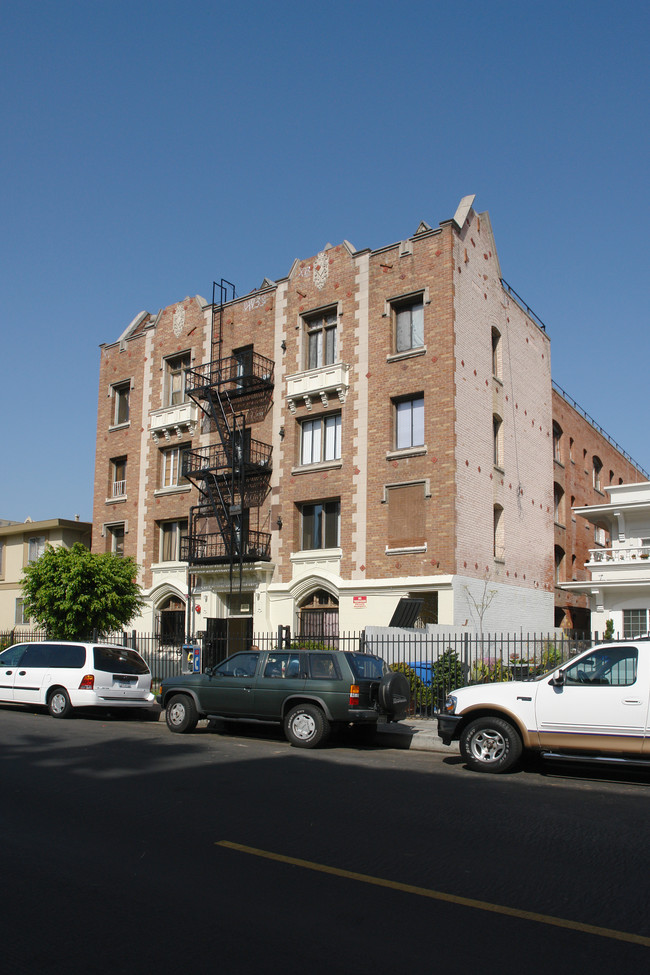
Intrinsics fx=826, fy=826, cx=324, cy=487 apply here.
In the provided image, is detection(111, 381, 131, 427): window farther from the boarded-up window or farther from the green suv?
the green suv

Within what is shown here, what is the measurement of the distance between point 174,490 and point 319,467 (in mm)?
6865

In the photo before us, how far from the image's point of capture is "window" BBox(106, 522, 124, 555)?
109 feet

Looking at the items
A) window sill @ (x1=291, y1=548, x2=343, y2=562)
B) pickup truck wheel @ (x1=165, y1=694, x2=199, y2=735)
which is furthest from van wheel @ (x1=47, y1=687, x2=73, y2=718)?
window sill @ (x1=291, y1=548, x2=343, y2=562)

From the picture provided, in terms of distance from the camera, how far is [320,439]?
1075 inches

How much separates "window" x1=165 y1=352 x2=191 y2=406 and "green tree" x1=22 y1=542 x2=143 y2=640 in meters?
8.20

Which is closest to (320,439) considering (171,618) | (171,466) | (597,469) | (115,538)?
(171,466)

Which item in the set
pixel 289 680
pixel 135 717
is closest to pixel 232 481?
pixel 135 717

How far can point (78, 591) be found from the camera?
25188 millimetres

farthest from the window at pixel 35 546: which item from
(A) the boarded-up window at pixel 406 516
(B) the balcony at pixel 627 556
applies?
(B) the balcony at pixel 627 556

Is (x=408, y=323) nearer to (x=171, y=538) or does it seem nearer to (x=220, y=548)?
(x=220, y=548)

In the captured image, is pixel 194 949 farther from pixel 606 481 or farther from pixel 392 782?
→ pixel 606 481

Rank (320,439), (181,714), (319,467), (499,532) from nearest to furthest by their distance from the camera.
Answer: (181,714)
(319,467)
(499,532)
(320,439)

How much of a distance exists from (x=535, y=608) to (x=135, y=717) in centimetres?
1544

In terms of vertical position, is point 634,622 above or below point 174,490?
below
